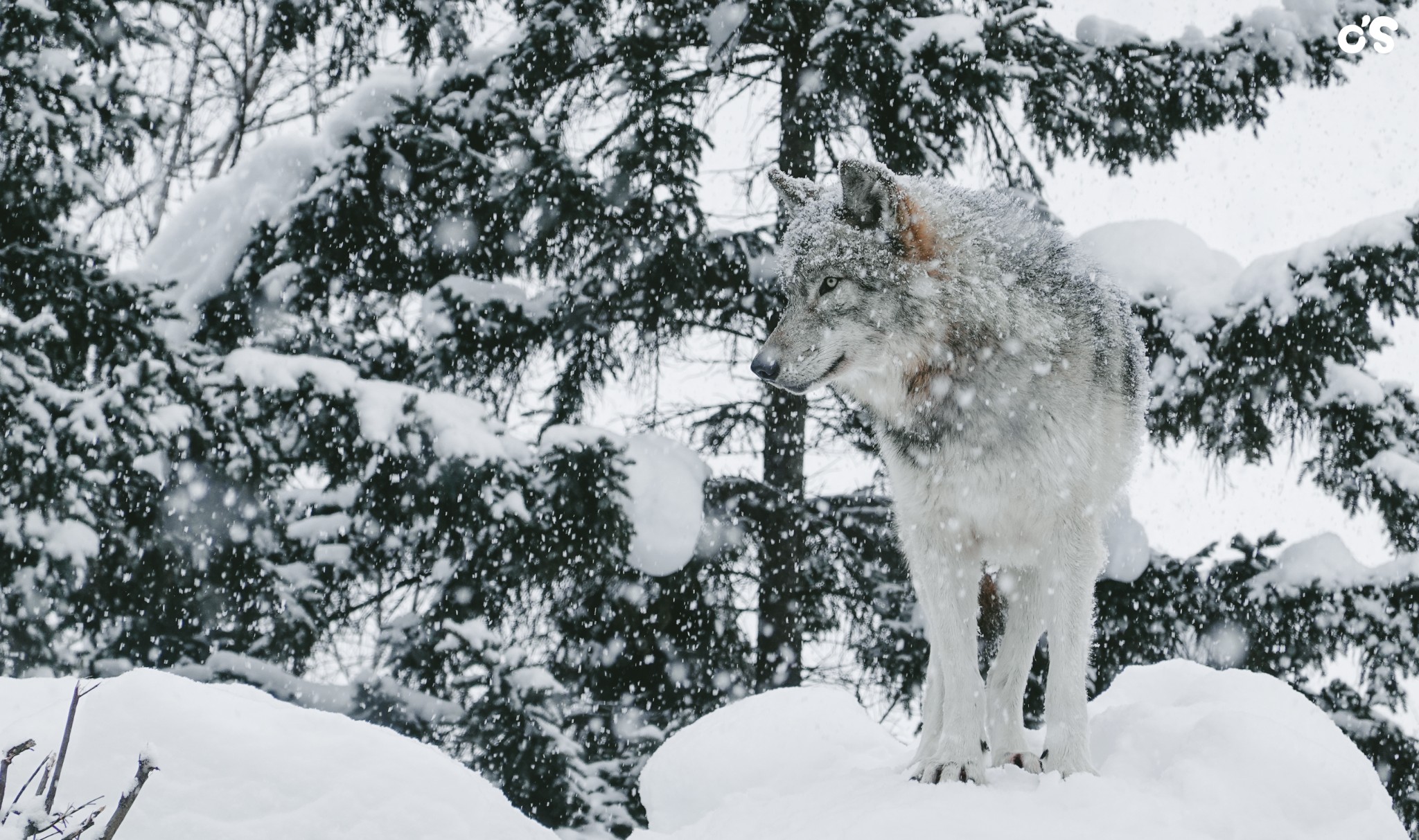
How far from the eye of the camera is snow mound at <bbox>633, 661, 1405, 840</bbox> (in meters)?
2.55

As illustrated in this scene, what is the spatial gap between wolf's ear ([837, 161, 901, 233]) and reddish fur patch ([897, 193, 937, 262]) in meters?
0.02

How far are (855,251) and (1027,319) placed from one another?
595 millimetres

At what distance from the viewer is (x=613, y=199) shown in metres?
6.95

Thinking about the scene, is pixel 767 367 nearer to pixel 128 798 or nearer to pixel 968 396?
pixel 968 396

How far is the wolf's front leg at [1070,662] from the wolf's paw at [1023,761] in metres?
0.03

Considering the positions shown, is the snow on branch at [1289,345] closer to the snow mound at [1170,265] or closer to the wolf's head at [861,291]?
the snow mound at [1170,265]

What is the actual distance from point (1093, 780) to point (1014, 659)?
2.66 ft

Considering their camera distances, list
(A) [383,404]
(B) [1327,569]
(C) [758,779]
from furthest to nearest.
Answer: (B) [1327,569] → (A) [383,404] → (C) [758,779]

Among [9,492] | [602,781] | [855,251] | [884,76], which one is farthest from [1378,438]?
[9,492]

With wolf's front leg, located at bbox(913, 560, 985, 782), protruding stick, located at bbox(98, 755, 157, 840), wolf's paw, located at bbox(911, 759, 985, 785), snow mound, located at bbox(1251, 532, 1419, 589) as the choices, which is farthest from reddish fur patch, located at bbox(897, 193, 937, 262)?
snow mound, located at bbox(1251, 532, 1419, 589)

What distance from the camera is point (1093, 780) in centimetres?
276

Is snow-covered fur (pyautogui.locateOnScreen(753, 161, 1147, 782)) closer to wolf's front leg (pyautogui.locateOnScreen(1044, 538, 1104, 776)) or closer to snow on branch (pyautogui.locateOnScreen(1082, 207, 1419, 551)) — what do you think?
wolf's front leg (pyautogui.locateOnScreen(1044, 538, 1104, 776))

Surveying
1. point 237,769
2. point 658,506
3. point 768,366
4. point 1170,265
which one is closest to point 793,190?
point 768,366

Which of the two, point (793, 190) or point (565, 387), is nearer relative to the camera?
point (793, 190)
